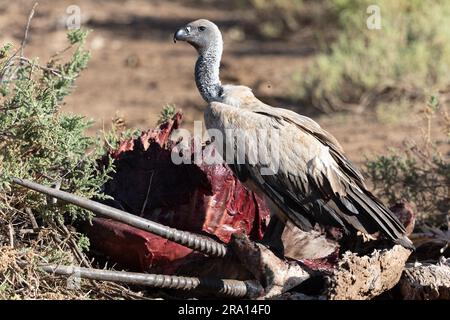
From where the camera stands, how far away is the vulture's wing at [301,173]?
490 centimetres

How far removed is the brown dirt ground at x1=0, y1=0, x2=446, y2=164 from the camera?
9.45 metres

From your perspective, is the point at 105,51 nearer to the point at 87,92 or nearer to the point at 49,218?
the point at 87,92

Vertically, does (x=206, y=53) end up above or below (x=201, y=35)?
below

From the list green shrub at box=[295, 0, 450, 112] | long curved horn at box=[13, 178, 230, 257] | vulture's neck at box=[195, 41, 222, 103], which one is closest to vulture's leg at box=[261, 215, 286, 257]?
long curved horn at box=[13, 178, 230, 257]

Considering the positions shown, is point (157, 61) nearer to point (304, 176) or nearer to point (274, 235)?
point (274, 235)

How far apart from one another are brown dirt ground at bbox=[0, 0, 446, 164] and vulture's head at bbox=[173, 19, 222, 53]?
9.07 ft

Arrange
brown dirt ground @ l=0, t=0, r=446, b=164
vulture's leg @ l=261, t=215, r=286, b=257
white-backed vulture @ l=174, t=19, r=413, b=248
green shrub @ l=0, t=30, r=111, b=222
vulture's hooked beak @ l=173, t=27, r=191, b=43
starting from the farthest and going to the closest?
brown dirt ground @ l=0, t=0, r=446, b=164, vulture's hooked beak @ l=173, t=27, r=191, b=43, vulture's leg @ l=261, t=215, r=286, b=257, white-backed vulture @ l=174, t=19, r=413, b=248, green shrub @ l=0, t=30, r=111, b=222

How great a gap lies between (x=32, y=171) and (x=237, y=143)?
102 cm

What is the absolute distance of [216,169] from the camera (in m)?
5.21

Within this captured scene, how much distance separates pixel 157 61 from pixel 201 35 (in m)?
6.35

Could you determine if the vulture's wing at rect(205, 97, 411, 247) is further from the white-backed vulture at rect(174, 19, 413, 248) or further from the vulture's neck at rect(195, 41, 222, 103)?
the vulture's neck at rect(195, 41, 222, 103)

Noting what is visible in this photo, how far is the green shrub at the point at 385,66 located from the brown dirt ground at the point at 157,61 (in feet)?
0.95

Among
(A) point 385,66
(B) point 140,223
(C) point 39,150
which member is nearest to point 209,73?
(C) point 39,150

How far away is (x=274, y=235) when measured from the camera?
16.7 ft
